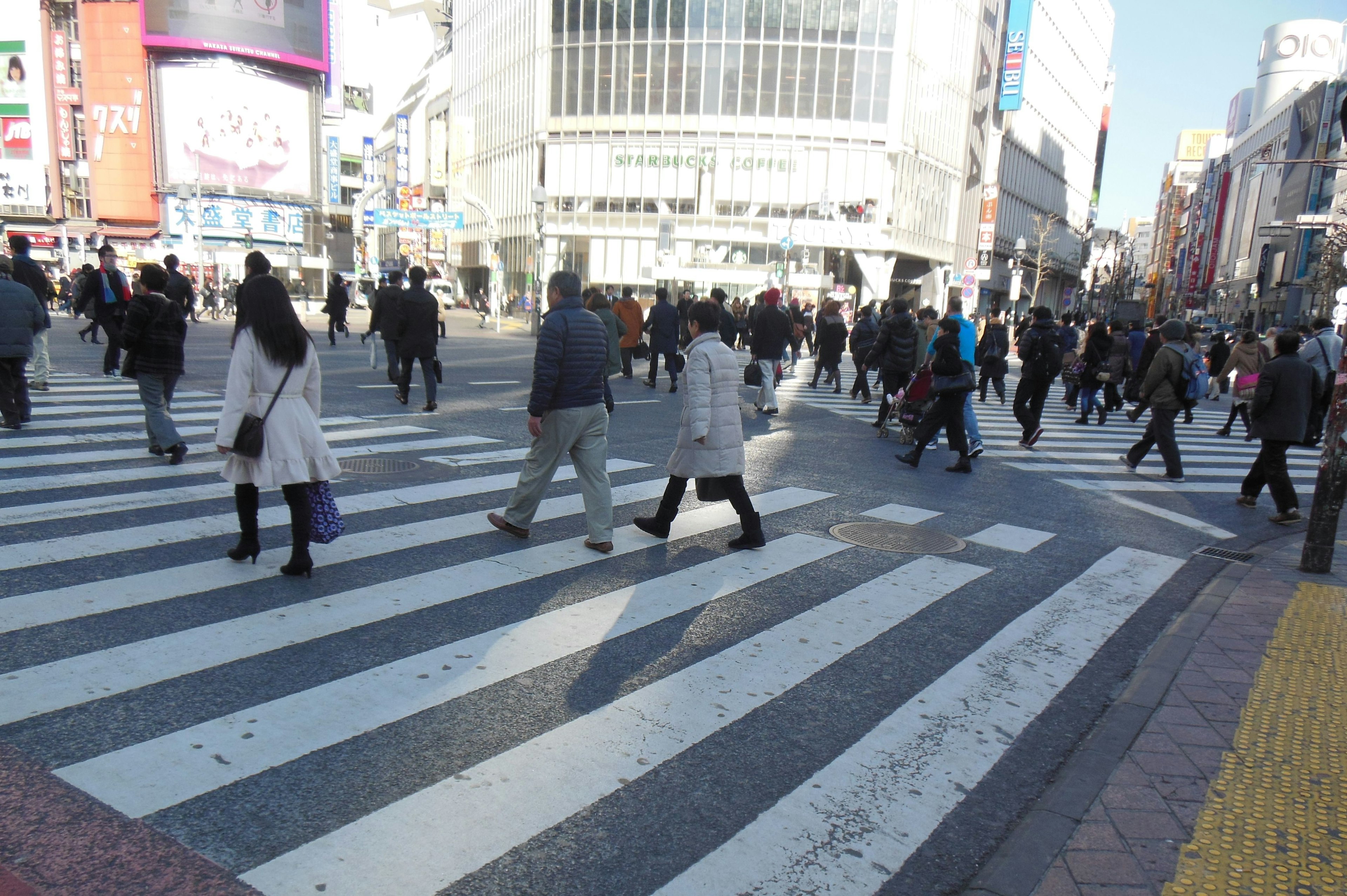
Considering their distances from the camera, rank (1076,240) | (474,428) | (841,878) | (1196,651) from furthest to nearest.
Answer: (1076,240)
(474,428)
(1196,651)
(841,878)

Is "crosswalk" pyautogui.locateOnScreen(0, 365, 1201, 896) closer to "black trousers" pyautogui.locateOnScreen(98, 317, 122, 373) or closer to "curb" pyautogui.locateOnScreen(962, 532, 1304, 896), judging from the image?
"curb" pyautogui.locateOnScreen(962, 532, 1304, 896)

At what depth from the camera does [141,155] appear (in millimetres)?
67188

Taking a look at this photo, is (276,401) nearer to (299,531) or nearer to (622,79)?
(299,531)

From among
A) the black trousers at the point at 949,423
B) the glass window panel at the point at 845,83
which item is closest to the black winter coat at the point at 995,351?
the black trousers at the point at 949,423

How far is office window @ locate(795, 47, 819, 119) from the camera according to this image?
158 feet

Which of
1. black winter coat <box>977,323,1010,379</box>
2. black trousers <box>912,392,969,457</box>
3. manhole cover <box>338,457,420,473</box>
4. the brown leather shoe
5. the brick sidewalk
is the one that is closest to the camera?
the brick sidewalk

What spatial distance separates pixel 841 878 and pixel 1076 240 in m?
109

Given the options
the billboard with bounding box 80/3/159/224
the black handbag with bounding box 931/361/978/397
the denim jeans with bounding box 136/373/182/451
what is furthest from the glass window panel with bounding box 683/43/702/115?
the denim jeans with bounding box 136/373/182/451

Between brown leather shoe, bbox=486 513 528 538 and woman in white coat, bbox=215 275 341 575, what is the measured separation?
1440 mm

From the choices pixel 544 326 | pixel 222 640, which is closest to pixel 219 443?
pixel 222 640

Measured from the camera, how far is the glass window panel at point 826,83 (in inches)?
1897

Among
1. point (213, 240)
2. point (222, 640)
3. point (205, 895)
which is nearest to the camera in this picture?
point (205, 895)

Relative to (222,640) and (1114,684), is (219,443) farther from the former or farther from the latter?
(1114,684)

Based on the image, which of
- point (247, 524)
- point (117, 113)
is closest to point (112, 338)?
point (247, 524)
